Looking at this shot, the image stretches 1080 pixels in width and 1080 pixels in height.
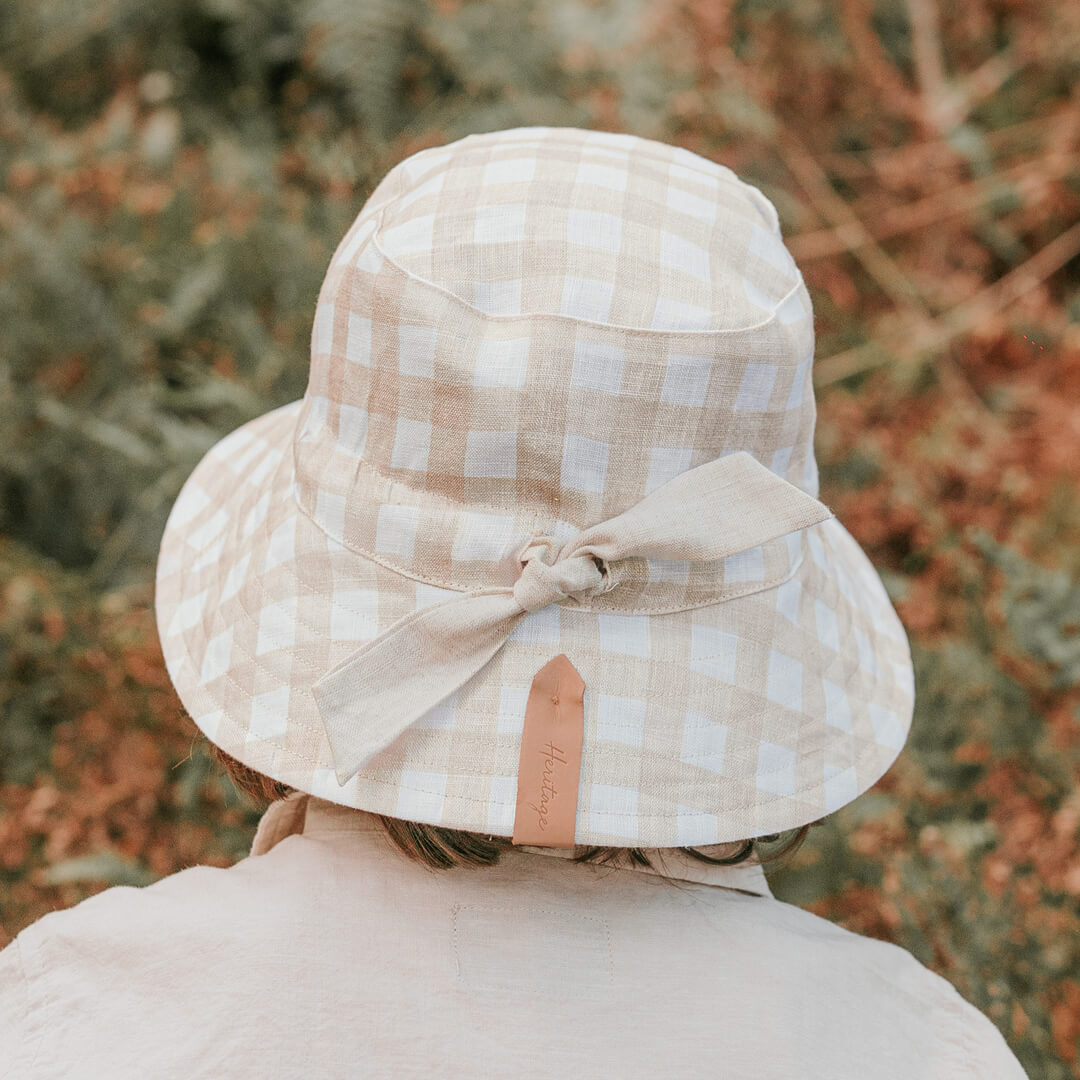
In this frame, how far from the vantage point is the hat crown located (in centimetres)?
117

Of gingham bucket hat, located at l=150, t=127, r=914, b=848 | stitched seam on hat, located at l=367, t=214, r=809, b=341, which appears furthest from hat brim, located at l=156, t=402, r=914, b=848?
stitched seam on hat, located at l=367, t=214, r=809, b=341

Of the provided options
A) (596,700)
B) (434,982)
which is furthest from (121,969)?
(596,700)

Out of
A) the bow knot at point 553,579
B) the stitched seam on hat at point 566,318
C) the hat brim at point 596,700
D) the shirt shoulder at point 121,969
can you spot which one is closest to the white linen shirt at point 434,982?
the shirt shoulder at point 121,969

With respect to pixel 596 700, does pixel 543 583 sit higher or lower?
higher

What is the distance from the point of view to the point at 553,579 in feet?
3.76

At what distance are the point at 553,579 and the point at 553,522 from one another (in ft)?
0.34

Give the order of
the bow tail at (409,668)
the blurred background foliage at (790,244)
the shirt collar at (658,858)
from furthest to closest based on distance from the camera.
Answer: the blurred background foliage at (790,244) → the shirt collar at (658,858) → the bow tail at (409,668)

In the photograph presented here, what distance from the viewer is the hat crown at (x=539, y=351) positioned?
1.17 m

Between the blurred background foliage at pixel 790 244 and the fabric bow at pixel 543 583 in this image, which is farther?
the blurred background foliage at pixel 790 244

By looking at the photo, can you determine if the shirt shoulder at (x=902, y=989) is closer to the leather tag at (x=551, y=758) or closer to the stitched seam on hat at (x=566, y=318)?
the leather tag at (x=551, y=758)

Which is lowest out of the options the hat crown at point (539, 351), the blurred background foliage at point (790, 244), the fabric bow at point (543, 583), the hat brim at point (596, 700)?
the blurred background foliage at point (790, 244)

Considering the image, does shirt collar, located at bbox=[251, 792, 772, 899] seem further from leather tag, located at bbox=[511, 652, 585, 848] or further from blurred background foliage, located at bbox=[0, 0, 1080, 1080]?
blurred background foliage, located at bbox=[0, 0, 1080, 1080]

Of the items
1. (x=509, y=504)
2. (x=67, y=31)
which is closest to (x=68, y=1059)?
(x=509, y=504)

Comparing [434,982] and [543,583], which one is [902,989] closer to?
[434,982]
